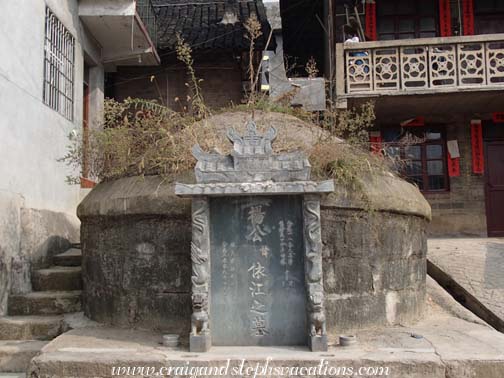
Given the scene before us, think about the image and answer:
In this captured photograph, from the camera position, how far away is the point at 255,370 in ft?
13.6

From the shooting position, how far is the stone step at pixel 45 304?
20.4 ft

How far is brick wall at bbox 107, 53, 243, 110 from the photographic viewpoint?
1365 cm

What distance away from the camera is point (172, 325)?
5.15 meters

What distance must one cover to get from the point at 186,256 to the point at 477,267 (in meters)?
4.72

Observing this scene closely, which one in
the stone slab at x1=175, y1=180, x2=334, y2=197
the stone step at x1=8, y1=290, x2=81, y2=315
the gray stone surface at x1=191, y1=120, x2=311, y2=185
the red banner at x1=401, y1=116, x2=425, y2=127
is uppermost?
the red banner at x1=401, y1=116, x2=425, y2=127

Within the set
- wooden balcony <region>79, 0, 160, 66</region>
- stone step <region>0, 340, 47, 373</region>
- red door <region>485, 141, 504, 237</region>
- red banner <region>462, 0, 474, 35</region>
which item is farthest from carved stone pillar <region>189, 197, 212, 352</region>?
red banner <region>462, 0, 474, 35</region>

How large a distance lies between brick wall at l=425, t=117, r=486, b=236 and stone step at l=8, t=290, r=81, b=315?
8.92 m

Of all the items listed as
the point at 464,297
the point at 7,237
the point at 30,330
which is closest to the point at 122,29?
the point at 7,237

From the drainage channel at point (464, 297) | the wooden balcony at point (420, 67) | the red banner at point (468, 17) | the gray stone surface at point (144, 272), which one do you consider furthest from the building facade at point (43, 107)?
the red banner at point (468, 17)

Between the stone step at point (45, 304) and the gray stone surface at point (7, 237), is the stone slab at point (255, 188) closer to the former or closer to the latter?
the stone step at point (45, 304)

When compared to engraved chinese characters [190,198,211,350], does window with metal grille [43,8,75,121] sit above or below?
above

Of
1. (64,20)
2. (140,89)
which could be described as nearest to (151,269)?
(64,20)

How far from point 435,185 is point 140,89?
831 cm

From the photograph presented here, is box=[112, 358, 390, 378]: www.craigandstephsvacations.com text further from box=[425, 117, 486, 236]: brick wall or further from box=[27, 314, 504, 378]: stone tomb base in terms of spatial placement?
box=[425, 117, 486, 236]: brick wall
